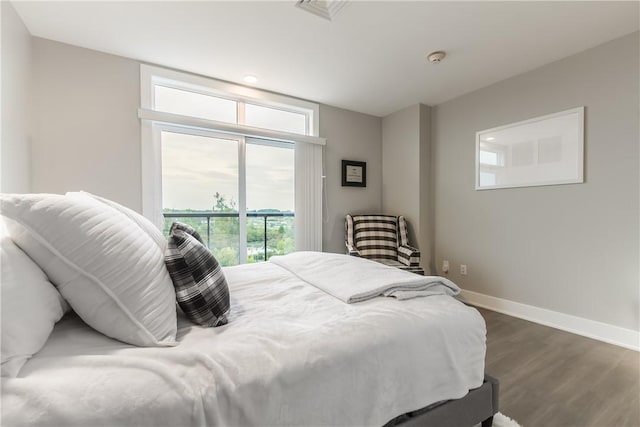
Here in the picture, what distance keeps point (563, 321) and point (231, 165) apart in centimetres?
350

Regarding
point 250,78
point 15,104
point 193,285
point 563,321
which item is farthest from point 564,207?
point 15,104

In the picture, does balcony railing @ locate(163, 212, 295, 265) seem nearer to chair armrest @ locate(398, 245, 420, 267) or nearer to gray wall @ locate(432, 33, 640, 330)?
chair armrest @ locate(398, 245, 420, 267)

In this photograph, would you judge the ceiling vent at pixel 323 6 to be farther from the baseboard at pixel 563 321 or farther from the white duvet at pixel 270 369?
the baseboard at pixel 563 321

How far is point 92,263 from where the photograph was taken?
776mm

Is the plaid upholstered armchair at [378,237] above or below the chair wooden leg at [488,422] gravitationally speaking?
above

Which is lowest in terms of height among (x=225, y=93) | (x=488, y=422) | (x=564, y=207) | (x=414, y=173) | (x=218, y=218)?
(x=488, y=422)

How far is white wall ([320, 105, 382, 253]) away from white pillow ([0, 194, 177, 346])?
2771 millimetres

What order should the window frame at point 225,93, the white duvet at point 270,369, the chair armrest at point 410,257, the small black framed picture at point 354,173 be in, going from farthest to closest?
the small black framed picture at point 354,173 → the chair armrest at point 410,257 → the window frame at point 225,93 → the white duvet at point 270,369

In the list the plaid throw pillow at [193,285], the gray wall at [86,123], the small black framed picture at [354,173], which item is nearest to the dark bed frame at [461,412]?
the plaid throw pillow at [193,285]

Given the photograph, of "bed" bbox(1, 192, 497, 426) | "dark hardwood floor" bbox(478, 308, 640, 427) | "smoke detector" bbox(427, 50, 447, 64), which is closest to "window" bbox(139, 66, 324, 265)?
"smoke detector" bbox(427, 50, 447, 64)

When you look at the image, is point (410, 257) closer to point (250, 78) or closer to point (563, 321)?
point (563, 321)

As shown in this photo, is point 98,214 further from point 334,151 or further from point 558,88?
point 558,88

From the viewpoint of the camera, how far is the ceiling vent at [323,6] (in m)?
1.82

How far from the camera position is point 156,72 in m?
2.55
